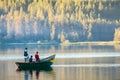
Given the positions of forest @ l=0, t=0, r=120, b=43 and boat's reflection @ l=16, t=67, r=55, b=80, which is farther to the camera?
forest @ l=0, t=0, r=120, b=43

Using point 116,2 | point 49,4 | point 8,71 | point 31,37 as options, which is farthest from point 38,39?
point 8,71

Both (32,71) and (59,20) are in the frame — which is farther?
(59,20)

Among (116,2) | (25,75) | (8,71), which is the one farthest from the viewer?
(116,2)

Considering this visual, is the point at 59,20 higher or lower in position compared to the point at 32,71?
higher

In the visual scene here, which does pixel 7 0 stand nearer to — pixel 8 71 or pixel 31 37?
pixel 31 37

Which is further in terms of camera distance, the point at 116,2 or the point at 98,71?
the point at 116,2

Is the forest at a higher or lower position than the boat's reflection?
higher

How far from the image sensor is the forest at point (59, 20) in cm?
5656

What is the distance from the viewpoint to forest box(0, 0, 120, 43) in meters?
56.6

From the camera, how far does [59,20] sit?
5819 cm

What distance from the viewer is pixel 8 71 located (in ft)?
Answer: 74.5

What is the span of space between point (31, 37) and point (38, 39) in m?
0.82

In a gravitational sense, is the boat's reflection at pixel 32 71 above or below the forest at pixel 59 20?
below

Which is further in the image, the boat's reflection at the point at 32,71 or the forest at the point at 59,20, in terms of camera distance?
the forest at the point at 59,20
